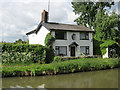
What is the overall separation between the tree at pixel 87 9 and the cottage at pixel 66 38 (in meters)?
11.9

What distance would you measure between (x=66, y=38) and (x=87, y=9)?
1629cm

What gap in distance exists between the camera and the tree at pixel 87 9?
3538 centimetres

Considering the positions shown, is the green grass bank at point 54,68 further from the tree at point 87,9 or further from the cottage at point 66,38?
the tree at point 87,9

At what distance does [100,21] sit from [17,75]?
17.4m

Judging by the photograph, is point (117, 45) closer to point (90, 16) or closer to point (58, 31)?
point (58, 31)

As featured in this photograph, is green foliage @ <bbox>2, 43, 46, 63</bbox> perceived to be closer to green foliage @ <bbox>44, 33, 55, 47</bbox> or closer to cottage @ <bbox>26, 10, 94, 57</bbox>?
green foliage @ <bbox>44, 33, 55, 47</bbox>

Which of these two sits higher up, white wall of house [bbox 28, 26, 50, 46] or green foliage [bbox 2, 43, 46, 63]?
white wall of house [bbox 28, 26, 50, 46]

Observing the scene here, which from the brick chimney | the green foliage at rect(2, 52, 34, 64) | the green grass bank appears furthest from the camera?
the brick chimney

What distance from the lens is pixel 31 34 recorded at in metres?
28.2

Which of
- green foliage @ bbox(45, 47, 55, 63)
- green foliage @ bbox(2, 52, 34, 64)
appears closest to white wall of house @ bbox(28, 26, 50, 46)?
green foliage @ bbox(45, 47, 55, 63)

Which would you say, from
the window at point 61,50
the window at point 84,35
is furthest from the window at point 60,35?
the window at point 84,35

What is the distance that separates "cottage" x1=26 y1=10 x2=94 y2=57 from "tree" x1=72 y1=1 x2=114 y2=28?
11877mm

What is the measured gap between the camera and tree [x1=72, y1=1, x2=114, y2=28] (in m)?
35.4

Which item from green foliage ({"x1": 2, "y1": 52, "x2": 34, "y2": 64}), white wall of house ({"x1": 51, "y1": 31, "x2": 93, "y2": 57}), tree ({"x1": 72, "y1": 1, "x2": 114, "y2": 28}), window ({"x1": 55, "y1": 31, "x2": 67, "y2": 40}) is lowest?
green foliage ({"x1": 2, "y1": 52, "x2": 34, "y2": 64})
